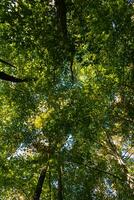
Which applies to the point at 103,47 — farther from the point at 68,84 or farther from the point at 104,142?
the point at 104,142

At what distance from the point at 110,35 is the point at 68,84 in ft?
19.2

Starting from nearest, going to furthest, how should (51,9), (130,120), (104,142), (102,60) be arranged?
(51,9)
(102,60)
(130,120)
(104,142)

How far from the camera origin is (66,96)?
20.2 metres

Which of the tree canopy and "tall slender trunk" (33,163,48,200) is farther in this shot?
"tall slender trunk" (33,163,48,200)

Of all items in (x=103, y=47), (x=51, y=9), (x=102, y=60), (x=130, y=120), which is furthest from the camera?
(x=130, y=120)

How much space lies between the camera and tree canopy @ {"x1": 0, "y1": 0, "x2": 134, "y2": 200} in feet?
48.9

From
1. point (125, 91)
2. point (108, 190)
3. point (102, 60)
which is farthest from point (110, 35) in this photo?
point (108, 190)

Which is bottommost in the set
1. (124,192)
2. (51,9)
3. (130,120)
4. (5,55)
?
(124,192)

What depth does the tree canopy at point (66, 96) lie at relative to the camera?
14914 millimetres

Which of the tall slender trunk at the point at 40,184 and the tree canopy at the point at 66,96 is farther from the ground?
the tree canopy at the point at 66,96

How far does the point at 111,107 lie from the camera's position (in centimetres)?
2017

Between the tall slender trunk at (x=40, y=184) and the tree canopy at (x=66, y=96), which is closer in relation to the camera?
the tree canopy at (x=66, y=96)

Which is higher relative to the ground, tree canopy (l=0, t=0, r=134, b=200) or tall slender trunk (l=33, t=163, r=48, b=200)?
tree canopy (l=0, t=0, r=134, b=200)

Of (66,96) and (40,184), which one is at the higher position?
(66,96)
